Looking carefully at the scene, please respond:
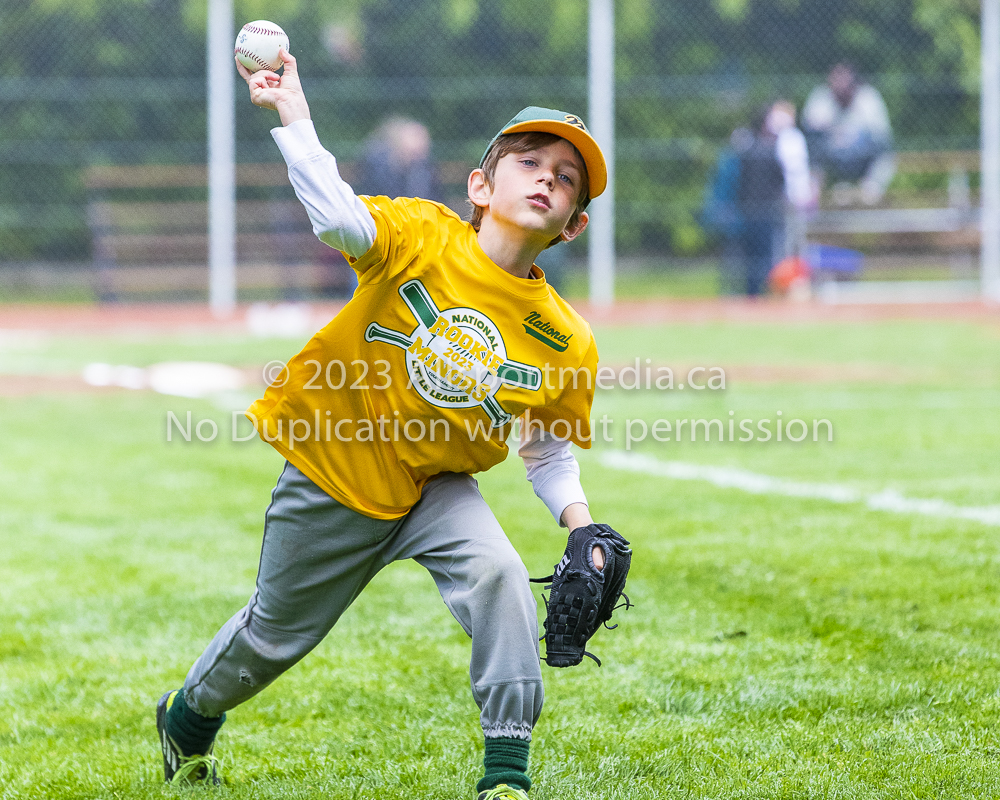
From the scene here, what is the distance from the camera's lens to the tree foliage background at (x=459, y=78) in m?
17.4

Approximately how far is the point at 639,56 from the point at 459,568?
1659 cm

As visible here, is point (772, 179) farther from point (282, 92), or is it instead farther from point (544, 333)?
point (282, 92)

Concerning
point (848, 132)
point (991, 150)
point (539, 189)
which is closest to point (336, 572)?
point (539, 189)

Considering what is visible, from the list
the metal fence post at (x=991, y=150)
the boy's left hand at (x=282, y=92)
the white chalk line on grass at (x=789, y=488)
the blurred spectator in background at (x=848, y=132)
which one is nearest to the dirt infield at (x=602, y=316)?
the metal fence post at (x=991, y=150)

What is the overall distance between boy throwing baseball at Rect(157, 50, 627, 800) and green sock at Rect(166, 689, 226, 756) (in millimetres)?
42

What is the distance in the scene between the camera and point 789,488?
5.93 m

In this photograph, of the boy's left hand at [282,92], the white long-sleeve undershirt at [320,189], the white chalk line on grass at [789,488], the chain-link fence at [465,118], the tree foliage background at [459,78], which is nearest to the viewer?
the white long-sleeve undershirt at [320,189]

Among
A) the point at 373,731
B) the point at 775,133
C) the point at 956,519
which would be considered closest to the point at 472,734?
the point at 373,731

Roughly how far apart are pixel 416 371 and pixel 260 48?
75 centimetres

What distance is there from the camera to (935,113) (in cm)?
1739

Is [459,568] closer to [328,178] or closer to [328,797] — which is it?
[328,797]

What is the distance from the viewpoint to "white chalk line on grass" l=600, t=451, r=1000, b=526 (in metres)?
5.27

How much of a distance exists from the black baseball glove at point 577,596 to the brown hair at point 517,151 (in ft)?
2.27

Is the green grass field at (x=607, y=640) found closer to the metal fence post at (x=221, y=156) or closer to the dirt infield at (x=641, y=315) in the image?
the dirt infield at (x=641, y=315)
